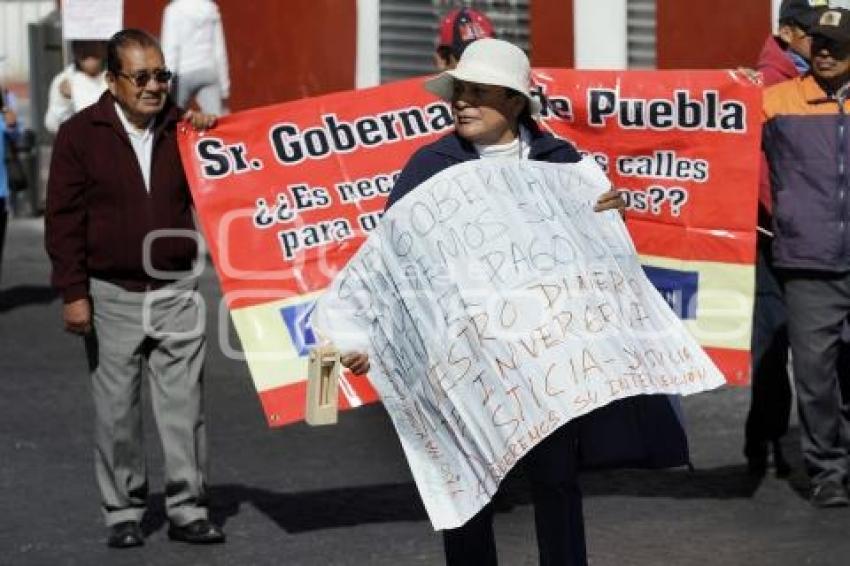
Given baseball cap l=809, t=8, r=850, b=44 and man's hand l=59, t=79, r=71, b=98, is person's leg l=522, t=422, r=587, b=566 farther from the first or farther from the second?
man's hand l=59, t=79, r=71, b=98

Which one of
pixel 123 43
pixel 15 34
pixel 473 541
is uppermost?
pixel 123 43

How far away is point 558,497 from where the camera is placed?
6.95 metres

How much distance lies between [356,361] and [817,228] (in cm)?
272

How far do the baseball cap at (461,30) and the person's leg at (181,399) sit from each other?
161 centimetres

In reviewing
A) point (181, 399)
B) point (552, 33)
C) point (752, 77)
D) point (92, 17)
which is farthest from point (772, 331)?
point (552, 33)

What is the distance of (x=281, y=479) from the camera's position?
32.2 feet

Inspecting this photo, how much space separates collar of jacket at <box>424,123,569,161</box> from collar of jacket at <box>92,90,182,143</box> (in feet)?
5.67

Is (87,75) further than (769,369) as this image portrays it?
Yes

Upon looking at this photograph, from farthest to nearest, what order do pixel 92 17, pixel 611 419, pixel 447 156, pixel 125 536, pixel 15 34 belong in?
pixel 15 34 → pixel 92 17 → pixel 125 536 → pixel 447 156 → pixel 611 419

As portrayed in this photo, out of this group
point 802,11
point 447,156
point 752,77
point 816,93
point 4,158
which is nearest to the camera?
point 447,156

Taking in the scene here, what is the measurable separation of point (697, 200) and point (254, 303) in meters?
1.78

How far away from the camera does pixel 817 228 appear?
9086mm

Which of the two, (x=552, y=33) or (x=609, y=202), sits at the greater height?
(x=609, y=202)

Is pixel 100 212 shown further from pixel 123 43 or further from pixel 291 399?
pixel 291 399
